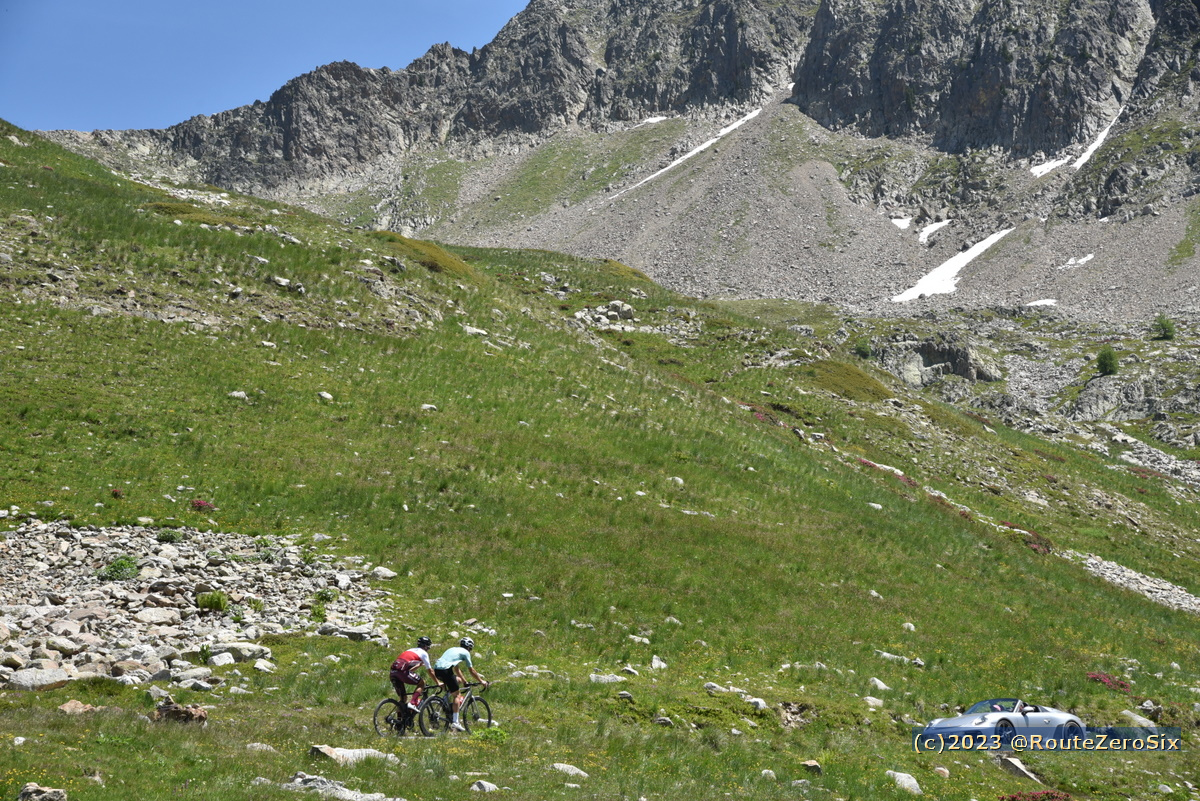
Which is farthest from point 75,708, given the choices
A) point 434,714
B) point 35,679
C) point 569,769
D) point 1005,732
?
point 1005,732

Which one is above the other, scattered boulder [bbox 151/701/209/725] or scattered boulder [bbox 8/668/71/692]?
scattered boulder [bbox 8/668/71/692]

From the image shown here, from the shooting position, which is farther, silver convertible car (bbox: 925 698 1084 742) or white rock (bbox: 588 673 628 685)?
white rock (bbox: 588 673 628 685)

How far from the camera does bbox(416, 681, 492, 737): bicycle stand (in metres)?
14.1

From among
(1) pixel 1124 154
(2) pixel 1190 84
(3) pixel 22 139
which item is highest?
(2) pixel 1190 84

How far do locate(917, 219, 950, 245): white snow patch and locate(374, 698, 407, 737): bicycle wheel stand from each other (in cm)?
19472

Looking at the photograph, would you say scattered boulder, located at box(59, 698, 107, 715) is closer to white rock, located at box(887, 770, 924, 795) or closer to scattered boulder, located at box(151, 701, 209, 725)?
scattered boulder, located at box(151, 701, 209, 725)

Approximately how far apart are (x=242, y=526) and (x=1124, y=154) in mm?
212419

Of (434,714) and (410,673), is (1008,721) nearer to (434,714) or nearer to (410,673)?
(434,714)

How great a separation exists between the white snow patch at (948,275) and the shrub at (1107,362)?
181 ft

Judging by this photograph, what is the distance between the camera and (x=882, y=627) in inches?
926

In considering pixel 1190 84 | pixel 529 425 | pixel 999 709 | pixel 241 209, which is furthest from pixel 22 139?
pixel 1190 84

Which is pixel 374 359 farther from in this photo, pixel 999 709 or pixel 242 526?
pixel 999 709

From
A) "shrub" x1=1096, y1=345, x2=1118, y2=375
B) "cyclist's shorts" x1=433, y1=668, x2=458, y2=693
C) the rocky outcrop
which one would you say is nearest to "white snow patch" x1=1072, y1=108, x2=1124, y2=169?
"shrub" x1=1096, y1=345, x2=1118, y2=375

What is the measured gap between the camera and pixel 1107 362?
101 meters
